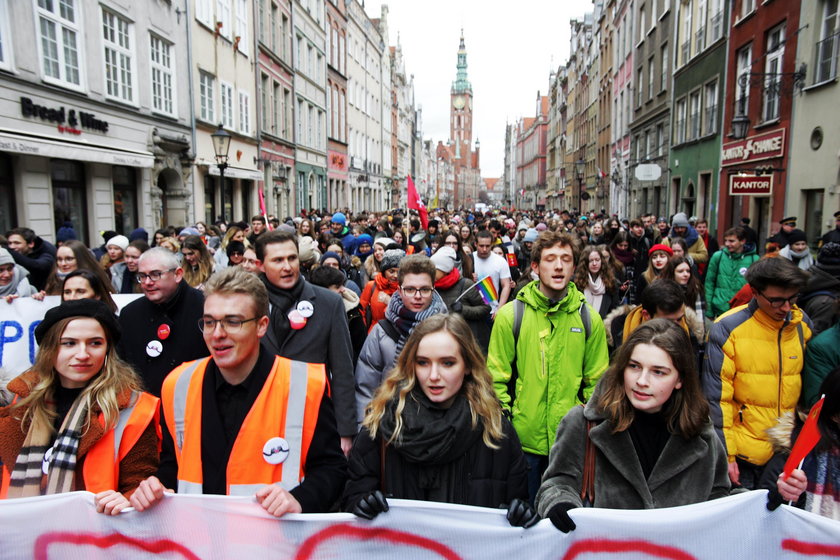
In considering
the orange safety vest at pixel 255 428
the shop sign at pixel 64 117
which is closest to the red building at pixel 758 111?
the orange safety vest at pixel 255 428

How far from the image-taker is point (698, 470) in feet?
7.86

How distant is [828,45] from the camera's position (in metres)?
11.9

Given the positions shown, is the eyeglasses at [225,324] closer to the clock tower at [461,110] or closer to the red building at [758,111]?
the red building at [758,111]

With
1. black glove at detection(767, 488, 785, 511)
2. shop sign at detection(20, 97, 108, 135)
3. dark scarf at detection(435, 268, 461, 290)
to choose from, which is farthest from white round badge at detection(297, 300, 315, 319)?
shop sign at detection(20, 97, 108, 135)

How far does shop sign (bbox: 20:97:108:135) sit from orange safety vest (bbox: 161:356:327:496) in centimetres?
1131

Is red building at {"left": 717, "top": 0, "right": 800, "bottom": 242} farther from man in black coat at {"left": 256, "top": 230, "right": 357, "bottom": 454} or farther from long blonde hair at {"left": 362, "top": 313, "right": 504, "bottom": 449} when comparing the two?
long blonde hair at {"left": 362, "top": 313, "right": 504, "bottom": 449}

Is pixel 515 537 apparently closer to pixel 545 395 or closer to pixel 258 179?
pixel 545 395

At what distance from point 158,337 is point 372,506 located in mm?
2174

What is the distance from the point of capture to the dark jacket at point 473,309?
5.23 metres

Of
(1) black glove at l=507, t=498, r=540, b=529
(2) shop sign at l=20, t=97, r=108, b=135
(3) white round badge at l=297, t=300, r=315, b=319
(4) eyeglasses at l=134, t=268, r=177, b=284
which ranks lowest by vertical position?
(1) black glove at l=507, t=498, r=540, b=529

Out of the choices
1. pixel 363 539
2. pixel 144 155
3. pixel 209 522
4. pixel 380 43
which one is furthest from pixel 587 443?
pixel 380 43

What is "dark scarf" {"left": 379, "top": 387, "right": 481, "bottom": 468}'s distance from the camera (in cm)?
232

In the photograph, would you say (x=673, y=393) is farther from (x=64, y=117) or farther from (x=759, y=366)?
(x=64, y=117)

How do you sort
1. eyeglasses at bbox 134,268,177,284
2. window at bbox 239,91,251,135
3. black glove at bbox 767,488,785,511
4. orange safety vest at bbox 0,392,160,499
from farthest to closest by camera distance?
window at bbox 239,91,251,135
eyeglasses at bbox 134,268,177,284
orange safety vest at bbox 0,392,160,499
black glove at bbox 767,488,785,511
